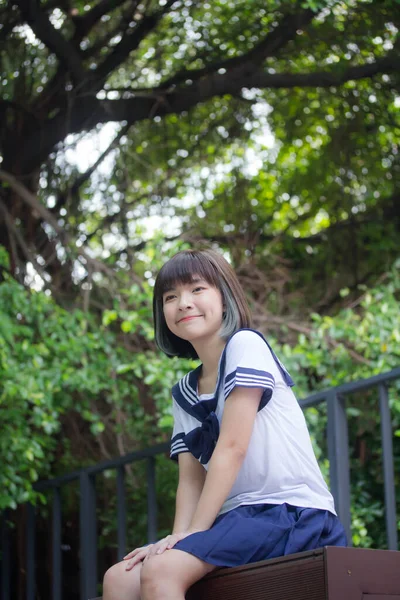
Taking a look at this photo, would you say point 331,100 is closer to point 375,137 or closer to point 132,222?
point 375,137

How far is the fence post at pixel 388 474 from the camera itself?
239 centimetres

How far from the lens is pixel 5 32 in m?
4.25

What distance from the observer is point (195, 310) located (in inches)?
74.1

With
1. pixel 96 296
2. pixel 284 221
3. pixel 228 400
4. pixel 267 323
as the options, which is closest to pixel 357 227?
pixel 284 221

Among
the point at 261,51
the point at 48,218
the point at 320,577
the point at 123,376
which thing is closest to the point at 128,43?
the point at 261,51

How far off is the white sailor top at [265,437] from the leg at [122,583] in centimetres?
21

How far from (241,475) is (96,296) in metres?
2.57

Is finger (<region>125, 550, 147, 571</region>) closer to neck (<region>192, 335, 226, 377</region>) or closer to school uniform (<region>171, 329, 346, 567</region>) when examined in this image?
school uniform (<region>171, 329, 346, 567</region>)

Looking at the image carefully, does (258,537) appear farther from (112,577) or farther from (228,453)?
(112,577)

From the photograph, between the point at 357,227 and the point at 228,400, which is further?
the point at 357,227

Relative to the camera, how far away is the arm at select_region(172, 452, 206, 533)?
6.11ft

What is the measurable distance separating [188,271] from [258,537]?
0.57 meters

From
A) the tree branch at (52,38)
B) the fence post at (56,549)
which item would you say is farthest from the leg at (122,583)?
the tree branch at (52,38)

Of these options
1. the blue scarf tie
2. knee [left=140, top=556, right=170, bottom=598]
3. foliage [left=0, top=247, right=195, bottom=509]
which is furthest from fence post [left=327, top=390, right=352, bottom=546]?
knee [left=140, top=556, right=170, bottom=598]
